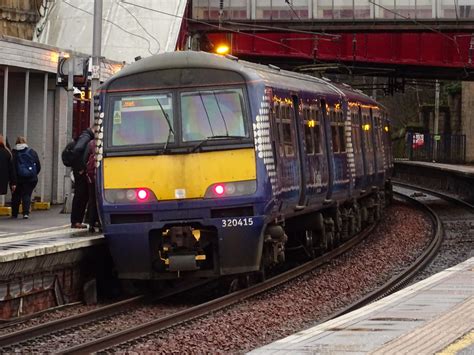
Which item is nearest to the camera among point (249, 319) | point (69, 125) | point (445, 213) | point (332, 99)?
point (249, 319)

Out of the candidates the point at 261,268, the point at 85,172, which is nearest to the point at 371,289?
the point at 261,268

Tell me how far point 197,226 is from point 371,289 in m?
3.00

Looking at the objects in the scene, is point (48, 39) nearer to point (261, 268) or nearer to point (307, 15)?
point (307, 15)

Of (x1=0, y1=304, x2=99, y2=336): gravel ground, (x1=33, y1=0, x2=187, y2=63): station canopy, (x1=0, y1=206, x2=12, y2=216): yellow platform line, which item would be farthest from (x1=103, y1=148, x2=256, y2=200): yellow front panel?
(x1=33, y1=0, x2=187, y2=63): station canopy

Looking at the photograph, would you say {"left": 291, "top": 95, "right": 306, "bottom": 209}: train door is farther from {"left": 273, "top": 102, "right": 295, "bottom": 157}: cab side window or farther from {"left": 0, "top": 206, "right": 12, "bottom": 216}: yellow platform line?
{"left": 0, "top": 206, "right": 12, "bottom": 216}: yellow platform line

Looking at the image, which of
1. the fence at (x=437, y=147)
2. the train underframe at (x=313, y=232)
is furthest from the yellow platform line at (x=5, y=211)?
the fence at (x=437, y=147)

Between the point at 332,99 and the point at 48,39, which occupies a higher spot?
the point at 48,39

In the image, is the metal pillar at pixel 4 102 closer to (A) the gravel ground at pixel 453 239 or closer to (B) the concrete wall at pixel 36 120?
(B) the concrete wall at pixel 36 120

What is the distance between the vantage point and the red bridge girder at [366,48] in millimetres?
32375

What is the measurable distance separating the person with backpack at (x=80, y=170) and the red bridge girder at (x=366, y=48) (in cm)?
1807

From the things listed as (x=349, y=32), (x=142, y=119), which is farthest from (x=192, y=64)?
(x=349, y=32)

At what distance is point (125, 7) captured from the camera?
107 feet

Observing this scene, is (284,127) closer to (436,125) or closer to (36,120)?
(36,120)

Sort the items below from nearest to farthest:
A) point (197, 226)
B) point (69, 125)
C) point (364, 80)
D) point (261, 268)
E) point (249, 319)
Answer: point (249, 319), point (197, 226), point (261, 268), point (69, 125), point (364, 80)
